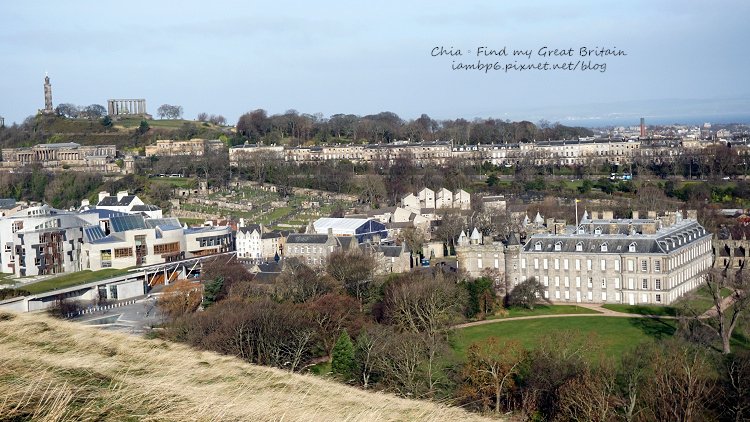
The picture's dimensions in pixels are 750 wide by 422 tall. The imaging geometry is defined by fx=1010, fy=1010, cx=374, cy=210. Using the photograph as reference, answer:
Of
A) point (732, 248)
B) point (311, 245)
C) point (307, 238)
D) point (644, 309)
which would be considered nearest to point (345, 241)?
point (311, 245)

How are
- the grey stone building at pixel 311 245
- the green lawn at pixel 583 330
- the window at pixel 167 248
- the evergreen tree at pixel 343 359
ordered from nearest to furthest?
the evergreen tree at pixel 343 359, the green lawn at pixel 583 330, the grey stone building at pixel 311 245, the window at pixel 167 248

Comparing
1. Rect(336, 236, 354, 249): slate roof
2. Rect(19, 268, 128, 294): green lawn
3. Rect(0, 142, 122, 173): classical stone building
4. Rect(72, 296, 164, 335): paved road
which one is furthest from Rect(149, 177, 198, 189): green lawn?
Rect(72, 296, 164, 335): paved road

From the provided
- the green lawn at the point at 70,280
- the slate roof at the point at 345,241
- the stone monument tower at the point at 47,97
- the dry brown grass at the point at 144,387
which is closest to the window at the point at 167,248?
the green lawn at the point at 70,280

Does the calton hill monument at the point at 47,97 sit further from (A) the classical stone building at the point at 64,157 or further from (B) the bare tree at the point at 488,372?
(B) the bare tree at the point at 488,372

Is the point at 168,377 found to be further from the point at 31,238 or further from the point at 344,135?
the point at 344,135

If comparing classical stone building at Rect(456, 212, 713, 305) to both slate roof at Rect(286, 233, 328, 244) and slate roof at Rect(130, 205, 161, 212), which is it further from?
slate roof at Rect(130, 205, 161, 212)

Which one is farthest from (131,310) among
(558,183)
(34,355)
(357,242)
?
(558,183)
